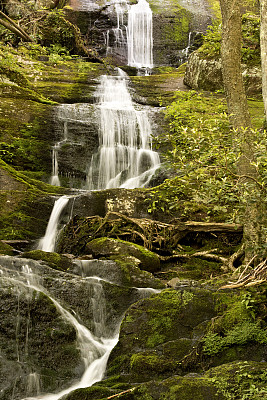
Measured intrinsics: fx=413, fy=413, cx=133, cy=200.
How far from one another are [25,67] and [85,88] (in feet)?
9.37

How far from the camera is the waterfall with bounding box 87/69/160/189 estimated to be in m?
13.5

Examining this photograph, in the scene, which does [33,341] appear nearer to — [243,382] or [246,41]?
[243,382]

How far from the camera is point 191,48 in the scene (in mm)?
25703

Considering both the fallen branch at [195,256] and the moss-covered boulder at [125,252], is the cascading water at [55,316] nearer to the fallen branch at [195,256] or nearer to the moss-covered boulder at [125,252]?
the moss-covered boulder at [125,252]

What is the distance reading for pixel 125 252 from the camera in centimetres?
775

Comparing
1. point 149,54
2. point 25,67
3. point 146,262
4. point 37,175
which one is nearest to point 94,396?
point 146,262

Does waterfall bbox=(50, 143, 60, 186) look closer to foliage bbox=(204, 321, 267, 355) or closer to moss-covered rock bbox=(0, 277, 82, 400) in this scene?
moss-covered rock bbox=(0, 277, 82, 400)

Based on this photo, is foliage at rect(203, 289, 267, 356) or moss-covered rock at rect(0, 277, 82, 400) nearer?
foliage at rect(203, 289, 267, 356)

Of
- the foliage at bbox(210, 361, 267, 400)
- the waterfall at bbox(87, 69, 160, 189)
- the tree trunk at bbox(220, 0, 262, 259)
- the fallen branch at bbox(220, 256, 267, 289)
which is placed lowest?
the foliage at bbox(210, 361, 267, 400)

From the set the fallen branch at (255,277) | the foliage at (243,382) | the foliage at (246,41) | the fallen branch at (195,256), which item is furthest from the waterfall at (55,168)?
the foliage at (243,382)

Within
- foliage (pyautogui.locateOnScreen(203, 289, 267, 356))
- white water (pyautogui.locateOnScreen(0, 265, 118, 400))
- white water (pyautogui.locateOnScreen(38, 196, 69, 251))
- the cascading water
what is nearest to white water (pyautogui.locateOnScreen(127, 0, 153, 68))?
white water (pyautogui.locateOnScreen(38, 196, 69, 251))

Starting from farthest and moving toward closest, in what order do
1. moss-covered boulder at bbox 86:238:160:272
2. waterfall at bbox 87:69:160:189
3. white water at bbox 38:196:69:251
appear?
1. waterfall at bbox 87:69:160:189
2. white water at bbox 38:196:69:251
3. moss-covered boulder at bbox 86:238:160:272

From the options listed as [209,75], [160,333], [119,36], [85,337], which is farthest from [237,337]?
[119,36]

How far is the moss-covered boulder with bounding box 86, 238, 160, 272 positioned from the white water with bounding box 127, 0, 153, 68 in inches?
752
